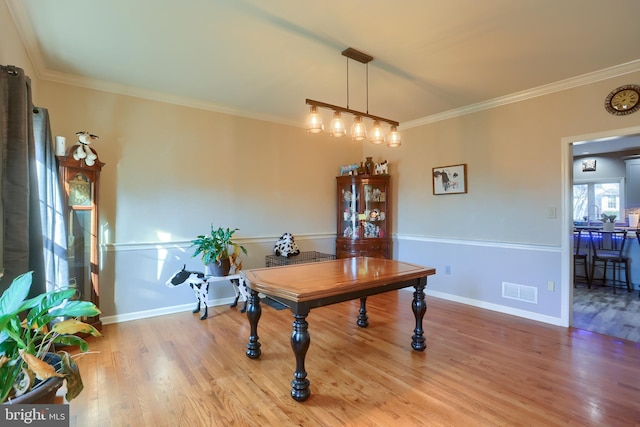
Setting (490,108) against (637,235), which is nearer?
(490,108)

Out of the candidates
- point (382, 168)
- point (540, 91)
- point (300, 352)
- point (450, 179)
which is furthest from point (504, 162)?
point (300, 352)

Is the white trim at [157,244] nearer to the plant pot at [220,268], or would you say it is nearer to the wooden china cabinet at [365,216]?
the plant pot at [220,268]

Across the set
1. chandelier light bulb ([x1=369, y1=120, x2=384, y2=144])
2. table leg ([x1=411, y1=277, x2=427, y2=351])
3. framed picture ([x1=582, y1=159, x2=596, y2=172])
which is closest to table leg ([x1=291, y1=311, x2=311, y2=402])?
table leg ([x1=411, y1=277, x2=427, y2=351])

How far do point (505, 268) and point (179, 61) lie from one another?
4.07 metres

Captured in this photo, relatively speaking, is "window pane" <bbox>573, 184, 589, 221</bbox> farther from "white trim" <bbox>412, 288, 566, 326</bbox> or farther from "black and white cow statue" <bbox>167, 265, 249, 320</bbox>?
"black and white cow statue" <bbox>167, 265, 249, 320</bbox>

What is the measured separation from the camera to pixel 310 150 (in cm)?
474

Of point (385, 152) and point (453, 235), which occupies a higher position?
point (385, 152)

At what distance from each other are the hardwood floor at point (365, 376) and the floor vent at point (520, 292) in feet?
0.99

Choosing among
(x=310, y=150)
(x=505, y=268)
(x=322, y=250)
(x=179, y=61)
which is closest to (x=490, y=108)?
(x=505, y=268)

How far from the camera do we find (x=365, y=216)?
4.74 meters

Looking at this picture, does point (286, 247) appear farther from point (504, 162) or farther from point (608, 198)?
point (608, 198)

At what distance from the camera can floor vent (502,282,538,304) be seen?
347 centimetres

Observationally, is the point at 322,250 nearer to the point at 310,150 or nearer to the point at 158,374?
the point at 310,150

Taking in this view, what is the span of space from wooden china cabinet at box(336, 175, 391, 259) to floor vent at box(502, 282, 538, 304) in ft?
5.21
